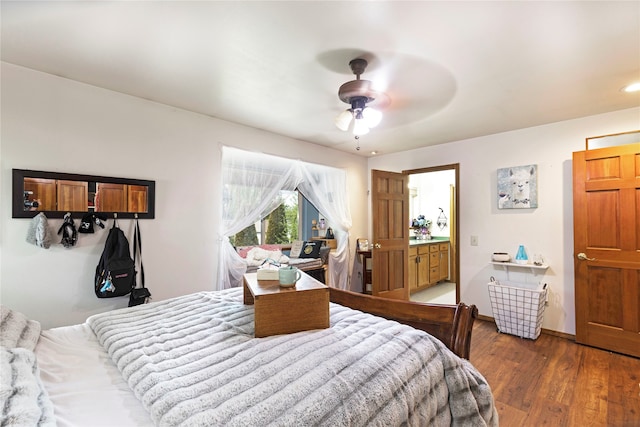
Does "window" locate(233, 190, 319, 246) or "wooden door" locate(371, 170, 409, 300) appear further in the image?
"wooden door" locate(371, 170, 409, 300)

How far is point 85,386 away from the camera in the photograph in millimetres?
1008

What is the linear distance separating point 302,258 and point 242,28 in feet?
9.11

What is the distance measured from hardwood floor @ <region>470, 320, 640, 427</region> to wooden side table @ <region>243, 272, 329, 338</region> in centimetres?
151

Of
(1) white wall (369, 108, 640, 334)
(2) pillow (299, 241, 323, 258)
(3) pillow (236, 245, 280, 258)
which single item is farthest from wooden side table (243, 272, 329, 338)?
(1) white wall (369, 108, 640, 334)

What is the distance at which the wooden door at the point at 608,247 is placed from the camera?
8.75ft

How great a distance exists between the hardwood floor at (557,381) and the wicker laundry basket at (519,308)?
119 millimetres

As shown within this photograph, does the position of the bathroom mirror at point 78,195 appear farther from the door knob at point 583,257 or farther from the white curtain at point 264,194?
the door knob at point 583,257

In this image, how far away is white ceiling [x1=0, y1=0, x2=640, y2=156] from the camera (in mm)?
1488

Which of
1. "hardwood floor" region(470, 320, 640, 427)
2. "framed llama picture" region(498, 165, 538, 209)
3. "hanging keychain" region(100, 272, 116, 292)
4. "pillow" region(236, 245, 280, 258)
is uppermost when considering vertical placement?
"framed llama picture" region(498, 165, 538, 209)

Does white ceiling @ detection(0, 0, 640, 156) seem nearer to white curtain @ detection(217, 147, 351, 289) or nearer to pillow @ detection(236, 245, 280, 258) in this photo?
white curtain @ detection(217, 147, 351, 289)

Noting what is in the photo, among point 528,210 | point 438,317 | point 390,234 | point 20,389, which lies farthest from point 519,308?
point 20,389

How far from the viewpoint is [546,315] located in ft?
10.8

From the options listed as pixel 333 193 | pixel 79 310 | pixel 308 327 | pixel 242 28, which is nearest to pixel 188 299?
pixel 308 327

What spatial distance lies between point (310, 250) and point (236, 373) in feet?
9.61
